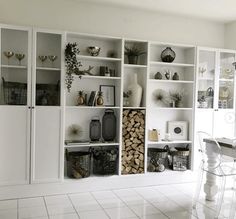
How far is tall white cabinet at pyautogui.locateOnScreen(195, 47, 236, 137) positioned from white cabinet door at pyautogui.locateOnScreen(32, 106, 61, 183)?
2085 mm

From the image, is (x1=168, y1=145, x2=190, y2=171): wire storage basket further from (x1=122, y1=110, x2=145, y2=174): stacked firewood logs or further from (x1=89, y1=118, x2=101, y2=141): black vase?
(x1=89, y1=118, x2=101, y2=141): black vase

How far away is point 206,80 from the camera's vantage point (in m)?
4.33

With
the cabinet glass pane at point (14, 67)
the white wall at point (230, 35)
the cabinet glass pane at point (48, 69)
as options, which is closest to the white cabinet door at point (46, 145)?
the cabinet glass pane at point (48, 69)

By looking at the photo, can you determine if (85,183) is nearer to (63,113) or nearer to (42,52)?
(63,113)

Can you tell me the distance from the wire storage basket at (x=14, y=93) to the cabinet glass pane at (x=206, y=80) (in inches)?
99.8

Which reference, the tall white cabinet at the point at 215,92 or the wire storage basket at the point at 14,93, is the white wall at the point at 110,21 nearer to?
the tall white cabinet at the point at 215,92

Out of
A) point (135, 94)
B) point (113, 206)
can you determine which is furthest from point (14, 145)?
point (135, 94)

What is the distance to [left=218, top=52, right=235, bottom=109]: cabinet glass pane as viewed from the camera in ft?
14.5

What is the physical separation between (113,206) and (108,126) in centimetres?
112

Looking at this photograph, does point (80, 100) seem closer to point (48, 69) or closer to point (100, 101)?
point (100, 101)

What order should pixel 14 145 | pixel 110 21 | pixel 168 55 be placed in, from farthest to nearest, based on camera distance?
1. pixel 168 55
2. pixel 110 21
3. pixel 14 145

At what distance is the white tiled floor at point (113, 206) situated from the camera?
9.87ft

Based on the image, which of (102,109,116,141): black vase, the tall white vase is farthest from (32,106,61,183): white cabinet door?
the tall white vase

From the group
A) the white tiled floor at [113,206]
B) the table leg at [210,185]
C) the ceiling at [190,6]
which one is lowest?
the white tiled floor at [113,206]
